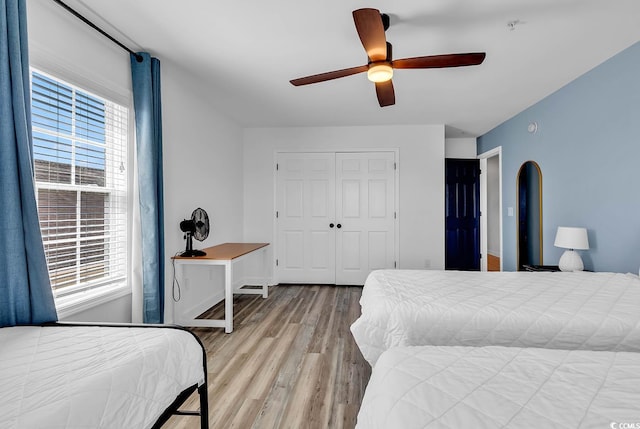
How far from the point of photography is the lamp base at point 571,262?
2.86 m

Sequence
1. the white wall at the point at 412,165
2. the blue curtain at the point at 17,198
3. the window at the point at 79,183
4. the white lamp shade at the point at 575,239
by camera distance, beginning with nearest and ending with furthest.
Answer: the blue curtain at the point at 17,198 → the window at the point at 79,183 → the white lamp shade at the point at 575,239 → the white wall at the point at 412,165

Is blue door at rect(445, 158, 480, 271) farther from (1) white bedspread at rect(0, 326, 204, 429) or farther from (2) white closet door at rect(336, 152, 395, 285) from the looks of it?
(1) white bedspread at rect(0, 326, 204, 429)

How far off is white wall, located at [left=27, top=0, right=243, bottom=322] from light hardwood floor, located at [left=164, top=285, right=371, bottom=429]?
30.8 inches

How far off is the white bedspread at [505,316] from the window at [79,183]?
1902 mm

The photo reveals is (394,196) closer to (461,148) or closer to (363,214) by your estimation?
(363,214)

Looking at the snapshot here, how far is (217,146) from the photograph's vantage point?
4020 millimetres

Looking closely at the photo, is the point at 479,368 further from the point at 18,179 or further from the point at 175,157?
the point at 175,157

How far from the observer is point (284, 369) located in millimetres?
2285

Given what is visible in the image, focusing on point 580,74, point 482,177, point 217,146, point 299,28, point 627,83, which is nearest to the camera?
point 299,28

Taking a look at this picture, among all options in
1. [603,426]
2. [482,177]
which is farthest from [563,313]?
[482,177]

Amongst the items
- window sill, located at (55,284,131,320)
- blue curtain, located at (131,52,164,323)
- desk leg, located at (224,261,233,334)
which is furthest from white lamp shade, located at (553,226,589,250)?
window sill, located at (55,284,131,320)

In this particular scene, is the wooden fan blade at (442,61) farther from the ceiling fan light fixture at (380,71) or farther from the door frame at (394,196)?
the door frame at (394,196)

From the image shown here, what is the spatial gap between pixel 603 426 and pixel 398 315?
1.03m

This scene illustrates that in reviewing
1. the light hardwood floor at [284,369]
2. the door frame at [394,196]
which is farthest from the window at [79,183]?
the door frame at [394,196]
